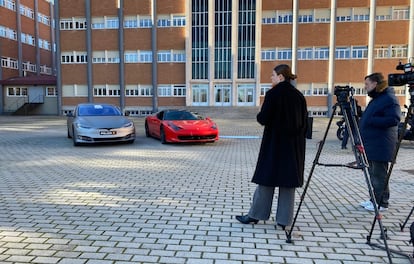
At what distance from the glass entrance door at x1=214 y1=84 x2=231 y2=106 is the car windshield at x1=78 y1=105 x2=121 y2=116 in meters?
25.5

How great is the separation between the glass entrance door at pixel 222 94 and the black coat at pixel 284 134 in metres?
34.5

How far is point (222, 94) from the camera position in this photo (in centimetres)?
3838

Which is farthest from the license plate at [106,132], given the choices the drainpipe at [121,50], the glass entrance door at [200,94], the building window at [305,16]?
the building window at [305,16]

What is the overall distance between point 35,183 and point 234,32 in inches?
1323

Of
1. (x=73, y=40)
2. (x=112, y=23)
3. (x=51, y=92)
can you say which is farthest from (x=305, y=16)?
(x=51, y=92)

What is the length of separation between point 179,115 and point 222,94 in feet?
82.5

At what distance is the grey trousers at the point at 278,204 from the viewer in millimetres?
3975

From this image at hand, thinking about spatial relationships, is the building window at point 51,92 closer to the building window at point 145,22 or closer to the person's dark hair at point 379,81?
the building window at point 145,22

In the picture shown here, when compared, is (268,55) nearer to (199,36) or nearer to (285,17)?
(285,17)

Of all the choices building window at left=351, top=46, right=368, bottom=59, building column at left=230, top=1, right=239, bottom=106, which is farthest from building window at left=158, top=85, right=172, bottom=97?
building window at left=351, top=46, right=368, bottom=59

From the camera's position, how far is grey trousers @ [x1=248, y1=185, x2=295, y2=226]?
397 cm

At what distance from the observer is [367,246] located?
3.57 metres

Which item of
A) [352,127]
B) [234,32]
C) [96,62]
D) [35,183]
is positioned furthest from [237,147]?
[96,62]

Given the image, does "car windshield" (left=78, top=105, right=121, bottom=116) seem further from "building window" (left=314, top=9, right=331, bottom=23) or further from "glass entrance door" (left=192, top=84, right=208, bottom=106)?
"building window" (left=314, top=9, right=331, bottom=23)
